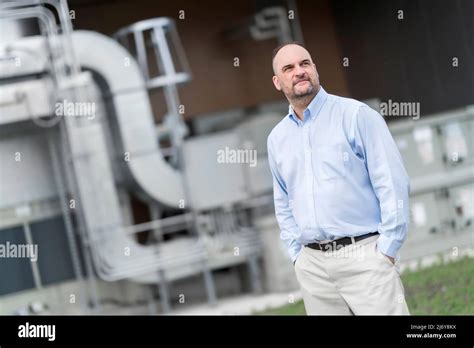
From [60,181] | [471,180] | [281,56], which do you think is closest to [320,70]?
[471,180]

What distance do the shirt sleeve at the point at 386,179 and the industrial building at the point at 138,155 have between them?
2.85 metres

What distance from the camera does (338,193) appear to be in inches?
127

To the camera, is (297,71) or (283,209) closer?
(297,71)

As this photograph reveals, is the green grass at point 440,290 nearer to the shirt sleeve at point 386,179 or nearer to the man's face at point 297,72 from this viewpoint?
the shirt sleeve at point 386,179

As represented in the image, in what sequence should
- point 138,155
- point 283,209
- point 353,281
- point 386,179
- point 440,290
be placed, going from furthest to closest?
point 138,155 → point 440,290 → point 283,209 → point 353,281 → point 386,179

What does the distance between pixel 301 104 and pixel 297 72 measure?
→ 120 millimetres

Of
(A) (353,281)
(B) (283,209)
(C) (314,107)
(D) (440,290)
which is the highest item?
(C) (314,107)

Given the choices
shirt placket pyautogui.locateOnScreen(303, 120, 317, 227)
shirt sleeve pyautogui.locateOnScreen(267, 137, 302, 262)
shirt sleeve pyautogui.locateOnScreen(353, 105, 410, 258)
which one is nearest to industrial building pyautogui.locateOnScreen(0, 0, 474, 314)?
shirt sleeve pyautogui.locateOnScreen(267, 137, 302, 262)

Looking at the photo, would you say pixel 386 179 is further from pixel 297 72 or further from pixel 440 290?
Answer: pixel 440 290

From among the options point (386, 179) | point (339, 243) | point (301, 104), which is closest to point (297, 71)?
point (301, 104)

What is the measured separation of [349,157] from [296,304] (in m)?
2.40

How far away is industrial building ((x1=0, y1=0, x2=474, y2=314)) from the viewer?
6.21m

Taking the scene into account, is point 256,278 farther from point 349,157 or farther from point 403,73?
point 349,157

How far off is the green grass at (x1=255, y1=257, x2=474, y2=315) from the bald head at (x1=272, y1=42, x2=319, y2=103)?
1810mm
